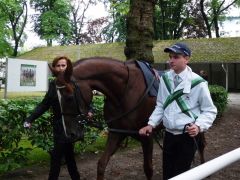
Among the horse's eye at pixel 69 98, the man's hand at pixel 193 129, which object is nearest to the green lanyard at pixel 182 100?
the man's hand at pixel 193 129

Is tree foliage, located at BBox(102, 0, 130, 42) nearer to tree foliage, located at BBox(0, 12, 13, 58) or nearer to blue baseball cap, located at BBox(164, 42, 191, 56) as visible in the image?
tree foliage, located at BBox(0, 12, 13, 58)

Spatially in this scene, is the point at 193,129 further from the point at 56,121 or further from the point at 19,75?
the point at 19,75

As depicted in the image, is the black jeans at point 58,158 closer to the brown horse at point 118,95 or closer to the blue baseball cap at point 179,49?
the brown horse at point 118,95

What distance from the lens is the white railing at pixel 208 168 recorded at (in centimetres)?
190

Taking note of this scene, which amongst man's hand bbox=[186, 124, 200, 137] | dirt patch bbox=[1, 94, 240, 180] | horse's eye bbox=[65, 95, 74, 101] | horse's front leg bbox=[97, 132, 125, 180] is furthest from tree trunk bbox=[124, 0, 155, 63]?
man's hand bbox=[186, 124, 200, 137]

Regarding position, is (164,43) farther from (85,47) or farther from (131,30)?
(131,30)

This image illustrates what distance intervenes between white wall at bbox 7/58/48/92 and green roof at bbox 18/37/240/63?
13.2 m

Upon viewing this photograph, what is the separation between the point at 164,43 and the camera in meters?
37.8

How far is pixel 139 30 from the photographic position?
30.1ft

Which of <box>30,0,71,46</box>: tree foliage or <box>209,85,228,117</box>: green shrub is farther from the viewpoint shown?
<box>30,0,71,46</box>: tree foliage

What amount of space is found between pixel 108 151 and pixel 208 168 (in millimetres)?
2838

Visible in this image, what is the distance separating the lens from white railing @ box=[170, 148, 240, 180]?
190cm

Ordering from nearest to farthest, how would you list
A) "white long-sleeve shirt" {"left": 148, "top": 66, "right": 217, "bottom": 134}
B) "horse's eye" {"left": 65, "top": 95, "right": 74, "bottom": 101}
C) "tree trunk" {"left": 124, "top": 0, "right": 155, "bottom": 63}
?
"white long-sleeve shirt" {"left": 148, "top": 66, "right": 217, "bottom": 134} < "horse's eye" {"left": 65, "top": 95, "right": 74, "bottom": 101} < "tree trunk" {"left": 124, "top": 0, "right": 155, "bottom": 63}

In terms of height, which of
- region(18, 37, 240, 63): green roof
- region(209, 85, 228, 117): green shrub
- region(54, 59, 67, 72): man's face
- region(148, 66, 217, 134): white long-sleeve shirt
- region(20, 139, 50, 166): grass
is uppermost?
region(18, 37, 240, 63): green roof
